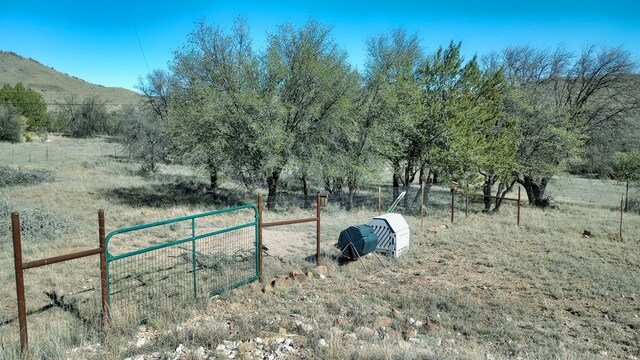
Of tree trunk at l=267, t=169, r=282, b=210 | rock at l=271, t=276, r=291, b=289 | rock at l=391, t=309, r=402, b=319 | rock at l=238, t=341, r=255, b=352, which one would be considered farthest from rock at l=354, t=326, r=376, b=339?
tree trunk at l=267, t=169, r=282, b=210

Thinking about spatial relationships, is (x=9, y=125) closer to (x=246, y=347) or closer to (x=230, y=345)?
(x=230, y=345)

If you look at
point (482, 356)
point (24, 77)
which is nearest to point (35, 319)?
point (482, 356)

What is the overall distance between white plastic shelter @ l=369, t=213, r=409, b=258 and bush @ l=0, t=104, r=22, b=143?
4971 centimetres

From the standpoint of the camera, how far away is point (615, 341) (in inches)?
234

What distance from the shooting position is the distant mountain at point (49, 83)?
89875mm

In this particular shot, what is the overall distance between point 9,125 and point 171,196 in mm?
36656

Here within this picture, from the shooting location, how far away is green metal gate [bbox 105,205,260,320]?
603 cm

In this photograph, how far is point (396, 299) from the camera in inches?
286

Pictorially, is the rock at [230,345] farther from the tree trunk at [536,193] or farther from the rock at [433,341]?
the tree trunk at [536,193]

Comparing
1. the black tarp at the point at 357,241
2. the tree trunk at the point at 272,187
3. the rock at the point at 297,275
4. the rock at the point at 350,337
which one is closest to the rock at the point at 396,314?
the rock at the point at 350,337

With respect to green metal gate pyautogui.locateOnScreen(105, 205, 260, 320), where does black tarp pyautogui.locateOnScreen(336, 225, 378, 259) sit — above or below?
above

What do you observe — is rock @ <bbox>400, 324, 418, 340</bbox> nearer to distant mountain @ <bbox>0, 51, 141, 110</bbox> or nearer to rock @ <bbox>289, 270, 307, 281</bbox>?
rock @ <bbox>289, 270, 307, 281</bbox>

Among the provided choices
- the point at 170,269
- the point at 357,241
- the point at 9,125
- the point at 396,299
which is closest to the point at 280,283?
the point at 396,299

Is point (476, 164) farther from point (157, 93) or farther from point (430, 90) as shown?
point (157, 93)
